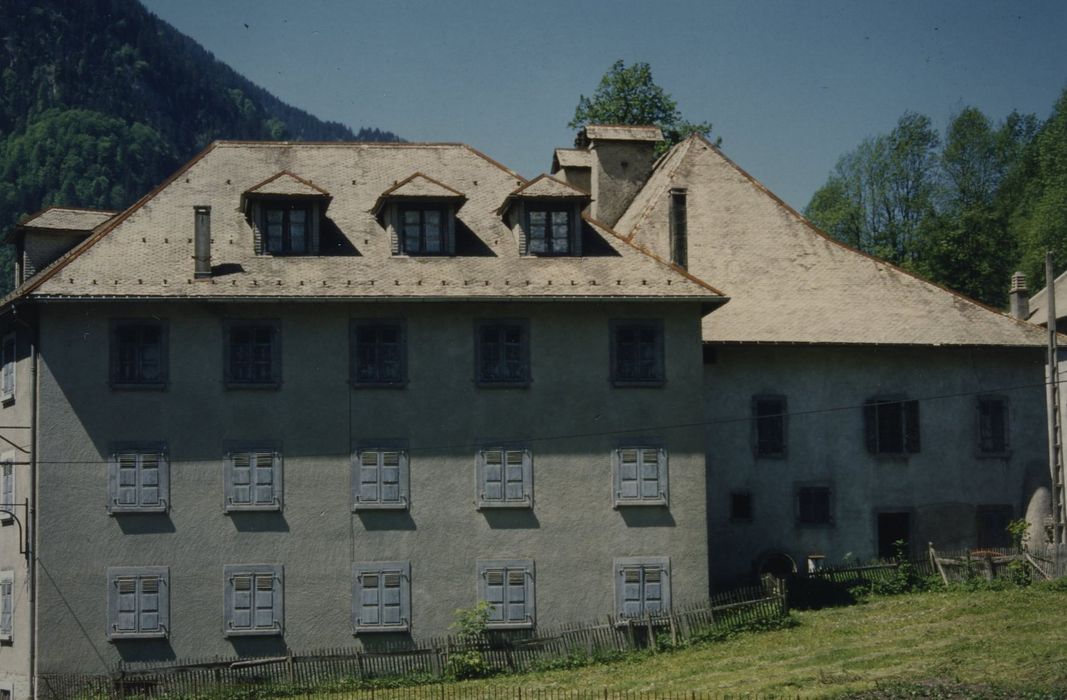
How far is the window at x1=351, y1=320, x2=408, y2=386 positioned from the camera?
37719 mm

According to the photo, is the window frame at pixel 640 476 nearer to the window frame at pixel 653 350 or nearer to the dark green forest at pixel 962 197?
the window frame at pixel 653 350

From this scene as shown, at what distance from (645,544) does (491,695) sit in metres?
7.66

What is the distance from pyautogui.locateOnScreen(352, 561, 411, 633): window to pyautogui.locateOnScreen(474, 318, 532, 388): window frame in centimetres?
480

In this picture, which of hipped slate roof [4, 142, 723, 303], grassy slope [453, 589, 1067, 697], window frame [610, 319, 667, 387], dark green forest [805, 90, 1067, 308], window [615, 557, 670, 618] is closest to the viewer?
grassy slope [453, 589, 1067, 697]

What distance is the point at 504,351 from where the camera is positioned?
125 ft

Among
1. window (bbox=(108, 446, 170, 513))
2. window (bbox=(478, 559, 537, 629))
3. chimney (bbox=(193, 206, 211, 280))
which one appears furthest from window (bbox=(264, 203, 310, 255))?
window (bbox=(478, 559, 537, 629))

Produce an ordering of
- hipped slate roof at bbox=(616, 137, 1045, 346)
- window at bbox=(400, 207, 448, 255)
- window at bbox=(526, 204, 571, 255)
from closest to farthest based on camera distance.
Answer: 1. window at bbox=(400, 207, 448, 255)
2. window at bbox=(526, 204, 571, 255)
3. hipped slate roof at bbox=(616, 137, 1045, 346)

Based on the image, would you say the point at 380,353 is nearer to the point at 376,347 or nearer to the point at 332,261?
the point at 376,347

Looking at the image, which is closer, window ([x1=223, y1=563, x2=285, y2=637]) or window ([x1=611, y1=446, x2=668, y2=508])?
window ([x1=223, y1=563, x2=285, y2=637])

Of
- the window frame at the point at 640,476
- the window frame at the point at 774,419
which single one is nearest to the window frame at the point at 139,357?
the window frame at the point at 640,476

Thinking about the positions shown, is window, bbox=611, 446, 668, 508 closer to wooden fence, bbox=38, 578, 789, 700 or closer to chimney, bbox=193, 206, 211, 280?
wooden fence, bbox=38, 578, 789, 700

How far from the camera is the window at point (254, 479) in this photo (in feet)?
121

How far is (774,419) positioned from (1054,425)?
8.02 meters

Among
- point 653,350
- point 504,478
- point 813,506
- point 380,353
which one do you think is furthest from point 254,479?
point 813,506
